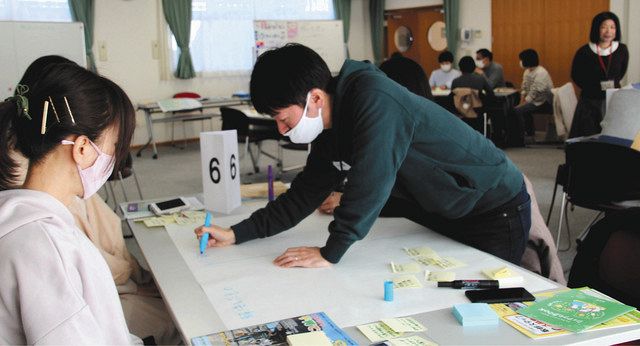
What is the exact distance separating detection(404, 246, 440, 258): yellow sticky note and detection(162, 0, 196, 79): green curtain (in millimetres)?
7863

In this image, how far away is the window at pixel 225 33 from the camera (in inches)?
363

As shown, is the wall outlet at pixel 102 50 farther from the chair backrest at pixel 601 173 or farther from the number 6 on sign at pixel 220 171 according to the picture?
the chair backrest at pixel 601 173

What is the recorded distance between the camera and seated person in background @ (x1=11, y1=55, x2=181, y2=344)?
1914 mm

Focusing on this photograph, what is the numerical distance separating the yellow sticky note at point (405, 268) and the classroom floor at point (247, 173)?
8.38 feet

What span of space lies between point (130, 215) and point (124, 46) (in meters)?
7.02

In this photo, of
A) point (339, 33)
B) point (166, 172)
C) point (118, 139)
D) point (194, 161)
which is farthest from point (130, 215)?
point (339, 33)

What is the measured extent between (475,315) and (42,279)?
840 mm

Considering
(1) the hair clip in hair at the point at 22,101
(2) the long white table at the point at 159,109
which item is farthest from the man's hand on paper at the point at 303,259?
(2) the long white table at the point at 159,109

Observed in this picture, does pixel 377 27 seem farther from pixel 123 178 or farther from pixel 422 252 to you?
pixel 422 252

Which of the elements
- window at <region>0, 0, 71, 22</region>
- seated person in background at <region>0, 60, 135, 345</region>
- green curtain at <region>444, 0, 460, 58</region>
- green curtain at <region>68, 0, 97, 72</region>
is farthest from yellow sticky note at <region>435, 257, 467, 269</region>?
green curtain at <region>444, 0, 460, 58</region>

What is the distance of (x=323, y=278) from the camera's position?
1.58 meters

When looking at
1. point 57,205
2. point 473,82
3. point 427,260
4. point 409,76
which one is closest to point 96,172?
point 57,205

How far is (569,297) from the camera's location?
4.47ft

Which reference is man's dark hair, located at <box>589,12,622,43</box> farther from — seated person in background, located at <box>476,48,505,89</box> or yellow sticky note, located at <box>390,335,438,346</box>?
yellow sticky note, located at <box>390,335,438,346</box>
